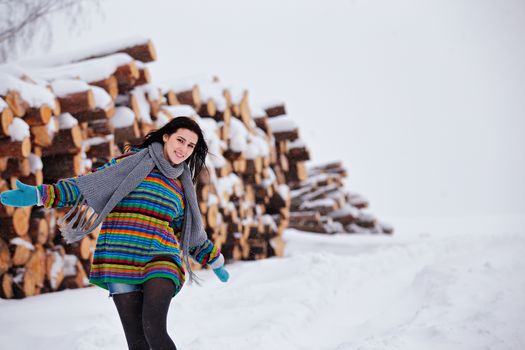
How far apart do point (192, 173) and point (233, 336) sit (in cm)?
121

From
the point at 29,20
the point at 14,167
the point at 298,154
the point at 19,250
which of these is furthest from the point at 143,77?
the point at 29,20

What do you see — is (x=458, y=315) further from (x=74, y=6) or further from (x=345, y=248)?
(x=74, y=6)

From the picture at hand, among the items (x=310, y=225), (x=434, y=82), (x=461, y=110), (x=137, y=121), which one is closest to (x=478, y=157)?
(x=461, y=110)

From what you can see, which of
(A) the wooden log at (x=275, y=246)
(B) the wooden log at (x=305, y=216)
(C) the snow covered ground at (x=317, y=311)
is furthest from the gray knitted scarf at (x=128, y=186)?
(B) the wooden log at (x=305, y=216)

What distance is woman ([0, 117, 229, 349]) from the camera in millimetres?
1930

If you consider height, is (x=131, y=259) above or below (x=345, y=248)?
above

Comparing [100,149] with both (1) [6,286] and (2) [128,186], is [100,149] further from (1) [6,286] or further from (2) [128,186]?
(2) [128,186]

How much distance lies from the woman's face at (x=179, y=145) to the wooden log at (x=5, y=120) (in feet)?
5.57

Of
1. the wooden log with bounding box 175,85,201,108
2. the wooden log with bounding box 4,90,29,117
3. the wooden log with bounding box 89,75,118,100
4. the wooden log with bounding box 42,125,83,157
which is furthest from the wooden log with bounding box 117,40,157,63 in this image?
the wooden log with bounding box 4,90,29,117

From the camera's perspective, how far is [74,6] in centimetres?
838

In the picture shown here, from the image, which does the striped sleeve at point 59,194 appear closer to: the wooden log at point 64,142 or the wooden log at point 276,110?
the wooden log at point 64,142

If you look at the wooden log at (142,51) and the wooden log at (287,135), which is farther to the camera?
the wooden log at (287,135)

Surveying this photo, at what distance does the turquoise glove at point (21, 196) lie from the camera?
1.87 m

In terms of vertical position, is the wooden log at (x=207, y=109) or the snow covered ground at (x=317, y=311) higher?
the wooden log at (x=207, y=109)
